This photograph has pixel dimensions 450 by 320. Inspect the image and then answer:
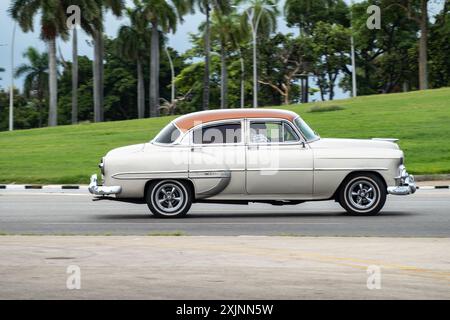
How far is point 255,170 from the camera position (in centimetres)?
1617

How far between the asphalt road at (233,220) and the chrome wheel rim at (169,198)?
286 mm

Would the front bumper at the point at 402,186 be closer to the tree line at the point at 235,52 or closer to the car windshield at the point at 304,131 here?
the car windshield at the point at 304,131

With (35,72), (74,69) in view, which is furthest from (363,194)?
(35,72)

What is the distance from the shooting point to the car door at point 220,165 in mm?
16219

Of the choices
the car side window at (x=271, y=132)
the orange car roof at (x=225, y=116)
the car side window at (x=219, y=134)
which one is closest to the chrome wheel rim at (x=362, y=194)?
the car side window at (x=271, y=132)

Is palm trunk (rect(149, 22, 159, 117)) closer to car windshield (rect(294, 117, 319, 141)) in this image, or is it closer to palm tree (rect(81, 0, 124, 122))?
palm tree (rect(81, 0, 124, 122))

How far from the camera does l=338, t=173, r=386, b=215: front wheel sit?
1622cm

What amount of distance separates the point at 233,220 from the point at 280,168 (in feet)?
3.96

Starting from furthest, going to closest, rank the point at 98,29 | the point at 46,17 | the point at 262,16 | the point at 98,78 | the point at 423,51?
the point at 262,16, the point at 98,78, the point at 423,51, the point at 98,29, the point at 46,17

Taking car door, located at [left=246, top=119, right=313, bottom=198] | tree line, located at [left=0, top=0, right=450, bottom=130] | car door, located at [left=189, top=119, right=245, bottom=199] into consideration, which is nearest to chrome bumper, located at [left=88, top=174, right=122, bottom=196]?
car door, located at [left=189, top=119, right=245, bottom=199]

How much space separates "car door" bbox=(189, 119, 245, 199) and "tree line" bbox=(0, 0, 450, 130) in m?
48.0

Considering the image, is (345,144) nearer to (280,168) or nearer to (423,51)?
(280,168)
